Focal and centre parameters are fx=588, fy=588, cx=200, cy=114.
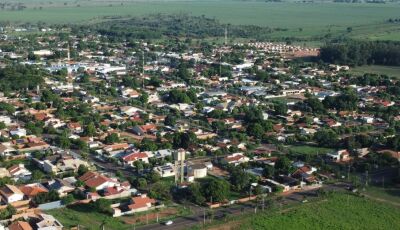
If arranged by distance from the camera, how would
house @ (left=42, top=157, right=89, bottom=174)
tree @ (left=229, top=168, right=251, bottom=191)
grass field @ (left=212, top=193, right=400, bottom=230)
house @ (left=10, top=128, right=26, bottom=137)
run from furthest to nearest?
house @ (left=10, top=128, right=26, bottom=137) < house @ (left=42, top=157, right=89, bottom=174) < tree @ (left=229, top=168, right=251, bottom=191) < grass field @ (left=212, top=193, right=400, bottom=230)

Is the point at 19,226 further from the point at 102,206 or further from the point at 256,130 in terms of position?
the point at 256,130

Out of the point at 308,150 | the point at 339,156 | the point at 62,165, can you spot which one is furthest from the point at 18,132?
the point at 339,156

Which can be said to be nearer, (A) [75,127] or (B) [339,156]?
(B) [339,156]

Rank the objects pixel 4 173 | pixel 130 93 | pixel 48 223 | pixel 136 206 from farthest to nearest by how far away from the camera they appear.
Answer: pixel 130 93 → pixel 4 173 → pixel 136 206 → pixel 48 223

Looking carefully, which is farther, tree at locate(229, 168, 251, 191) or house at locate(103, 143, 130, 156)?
house at locate(103, 143, 130, 156)

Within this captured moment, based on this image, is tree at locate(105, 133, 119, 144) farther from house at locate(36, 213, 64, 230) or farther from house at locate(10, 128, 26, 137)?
house at locate(36, 213, 64, 230)

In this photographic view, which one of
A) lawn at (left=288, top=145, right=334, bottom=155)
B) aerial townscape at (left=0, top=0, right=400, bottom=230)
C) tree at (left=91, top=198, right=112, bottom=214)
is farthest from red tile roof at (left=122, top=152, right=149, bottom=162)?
lawn at (left=288, top=145, right=334, bottom=155)
